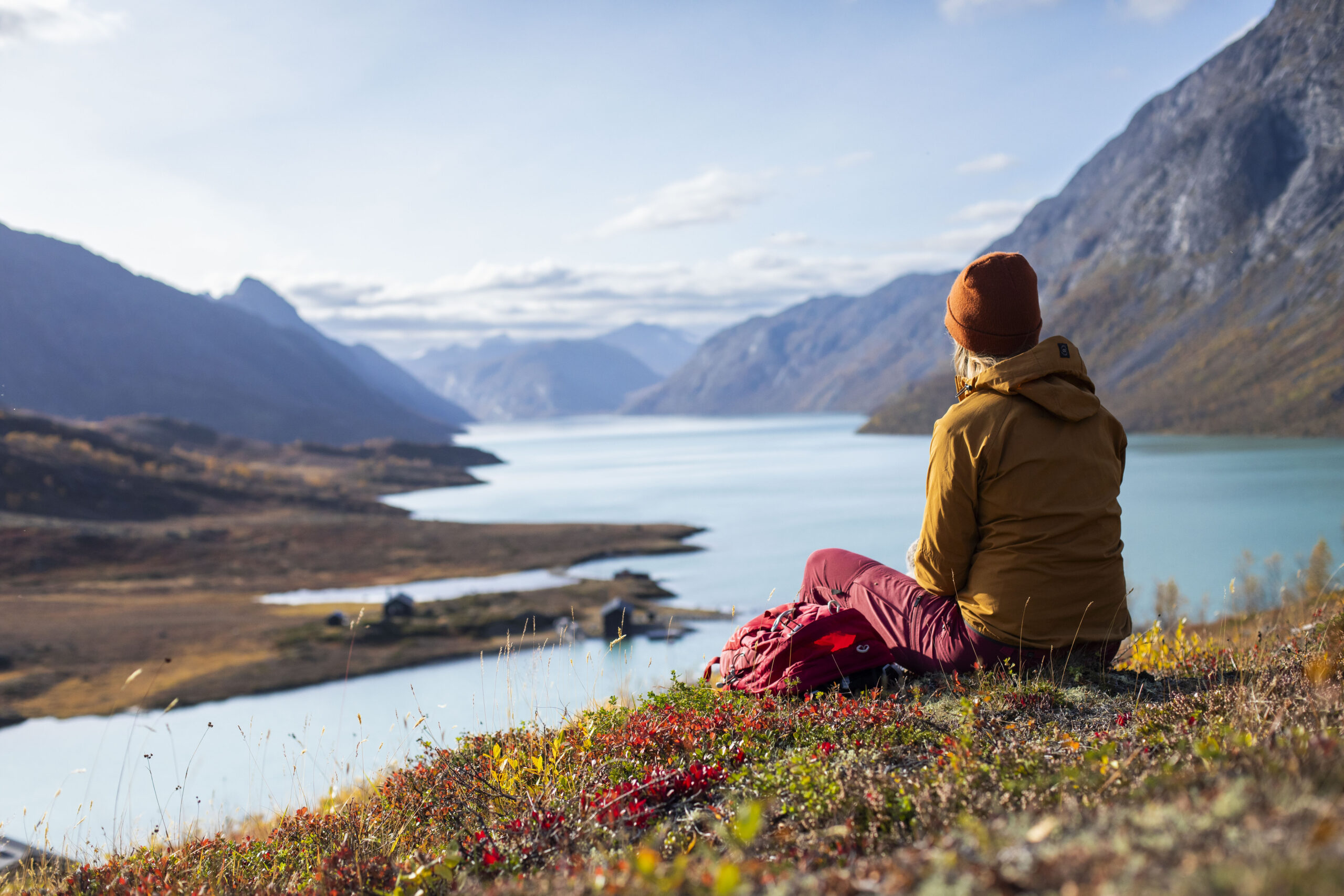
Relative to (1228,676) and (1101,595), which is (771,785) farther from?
(1228,676)

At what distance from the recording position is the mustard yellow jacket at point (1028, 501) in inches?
154

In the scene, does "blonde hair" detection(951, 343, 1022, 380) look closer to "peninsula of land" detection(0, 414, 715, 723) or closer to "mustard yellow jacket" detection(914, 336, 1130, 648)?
"mustard yellow jacket" detection(914, 336, 1130, 648)

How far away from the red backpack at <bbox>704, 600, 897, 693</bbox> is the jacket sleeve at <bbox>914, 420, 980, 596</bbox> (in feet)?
2.26

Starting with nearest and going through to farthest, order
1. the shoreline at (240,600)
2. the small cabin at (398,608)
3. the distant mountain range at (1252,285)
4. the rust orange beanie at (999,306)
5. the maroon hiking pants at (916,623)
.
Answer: the rust orange beanie at (999,306) < the maroon hiking pants at (916,623) < the shoreline at (240,600) < the small cabin at (398,608) < the distant mountain range at (1252,285)

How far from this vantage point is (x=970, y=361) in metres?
4.35

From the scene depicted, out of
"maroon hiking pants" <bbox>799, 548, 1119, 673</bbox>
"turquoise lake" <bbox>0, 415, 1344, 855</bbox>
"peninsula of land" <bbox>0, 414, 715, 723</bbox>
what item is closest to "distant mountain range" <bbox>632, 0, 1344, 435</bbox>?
"turquoise lake" <bbox>0, 415, 1344, 855</bbox>

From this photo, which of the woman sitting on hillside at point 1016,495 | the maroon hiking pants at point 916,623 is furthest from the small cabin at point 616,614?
the woman sitting on hillside at point 1016,495

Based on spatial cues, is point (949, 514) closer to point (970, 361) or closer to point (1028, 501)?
point (1028, 501)

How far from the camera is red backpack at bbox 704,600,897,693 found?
4785 millimetres

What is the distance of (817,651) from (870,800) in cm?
191

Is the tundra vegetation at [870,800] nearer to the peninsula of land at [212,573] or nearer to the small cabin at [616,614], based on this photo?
the peninsula of land at [212,573]

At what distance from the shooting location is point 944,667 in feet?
15.3

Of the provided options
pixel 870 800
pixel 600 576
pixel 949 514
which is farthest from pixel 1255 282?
pixel 870 800

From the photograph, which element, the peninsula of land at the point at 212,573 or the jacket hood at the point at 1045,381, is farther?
the peninsula of land at the point at 212,573
